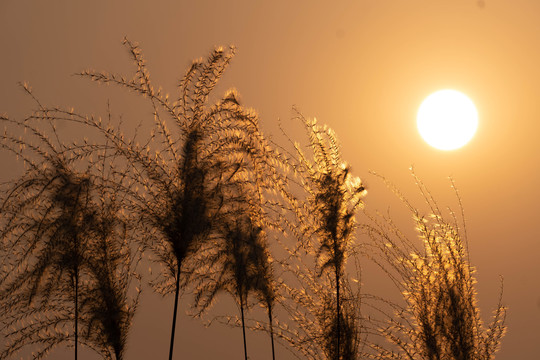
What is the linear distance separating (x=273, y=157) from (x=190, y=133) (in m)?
1.29

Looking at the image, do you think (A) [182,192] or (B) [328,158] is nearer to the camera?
(A) [182,192]

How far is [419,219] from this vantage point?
29.1 ft

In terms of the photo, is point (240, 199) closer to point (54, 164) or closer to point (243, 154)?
point (243, 154)

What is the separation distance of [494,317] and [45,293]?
644cm

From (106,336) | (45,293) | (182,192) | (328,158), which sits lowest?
(106,336)

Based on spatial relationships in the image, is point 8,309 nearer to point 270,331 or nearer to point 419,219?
point 270,331

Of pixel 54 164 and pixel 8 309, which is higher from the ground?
pixel 54 164

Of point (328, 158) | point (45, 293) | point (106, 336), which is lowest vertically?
point (106, 336)

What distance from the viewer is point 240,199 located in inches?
312

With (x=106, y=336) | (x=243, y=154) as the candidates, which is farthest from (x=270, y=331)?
(x=243, y=154)

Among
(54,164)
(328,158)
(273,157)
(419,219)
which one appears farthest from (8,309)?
(419,219)

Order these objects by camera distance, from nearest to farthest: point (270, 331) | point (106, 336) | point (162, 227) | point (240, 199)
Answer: point (162, 227) < point (240, 199) < point (106, 336) < point (270, 331)

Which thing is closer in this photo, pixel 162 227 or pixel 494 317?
pixel 162 227

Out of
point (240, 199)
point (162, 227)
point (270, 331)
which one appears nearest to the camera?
point (162, 227)
